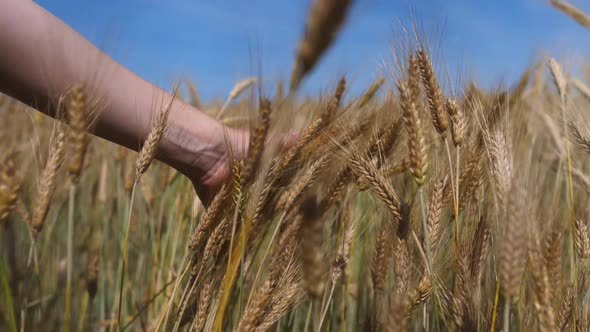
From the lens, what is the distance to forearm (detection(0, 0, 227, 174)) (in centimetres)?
82

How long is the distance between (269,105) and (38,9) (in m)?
0.42

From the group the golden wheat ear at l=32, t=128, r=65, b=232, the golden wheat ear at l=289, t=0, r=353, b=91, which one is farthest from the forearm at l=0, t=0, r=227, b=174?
the golden wheat ear at l=289, t=0, r=353, b=91

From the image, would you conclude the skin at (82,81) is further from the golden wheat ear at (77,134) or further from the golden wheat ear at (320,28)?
the golden wheat ear at (320,28)

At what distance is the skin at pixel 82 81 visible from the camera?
82cm

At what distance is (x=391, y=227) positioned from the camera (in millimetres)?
863

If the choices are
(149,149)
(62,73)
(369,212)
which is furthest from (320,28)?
(369,212)

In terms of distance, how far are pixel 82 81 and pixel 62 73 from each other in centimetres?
13

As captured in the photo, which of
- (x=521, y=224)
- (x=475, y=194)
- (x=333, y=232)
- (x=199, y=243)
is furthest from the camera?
(x=333, y=232)

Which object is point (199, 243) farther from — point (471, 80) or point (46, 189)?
point (471, 80)

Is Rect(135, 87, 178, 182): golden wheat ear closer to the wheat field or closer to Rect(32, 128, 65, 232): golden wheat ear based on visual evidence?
the wheat field

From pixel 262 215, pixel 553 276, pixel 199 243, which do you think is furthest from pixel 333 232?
pixel 553 276

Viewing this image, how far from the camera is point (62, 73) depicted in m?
0.87

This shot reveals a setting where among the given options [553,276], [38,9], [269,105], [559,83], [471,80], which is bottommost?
[553,276]

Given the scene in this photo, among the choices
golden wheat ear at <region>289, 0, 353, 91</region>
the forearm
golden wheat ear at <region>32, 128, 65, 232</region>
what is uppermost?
the forearm
